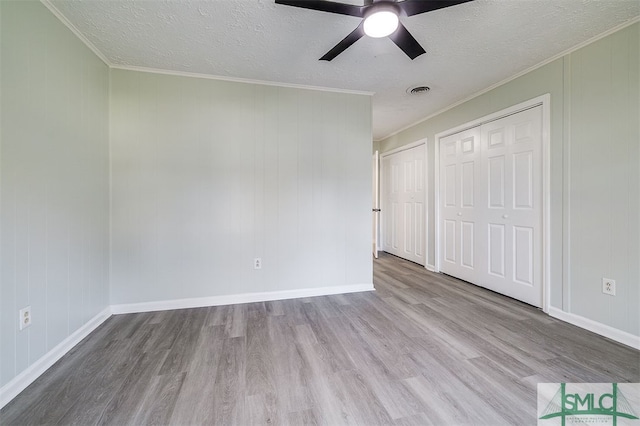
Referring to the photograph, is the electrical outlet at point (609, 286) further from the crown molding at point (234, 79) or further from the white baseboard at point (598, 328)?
the crown molding at point (234, 79)

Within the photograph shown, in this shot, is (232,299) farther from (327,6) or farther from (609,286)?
(609,286)

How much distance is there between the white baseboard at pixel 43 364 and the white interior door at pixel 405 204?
13.4 ft

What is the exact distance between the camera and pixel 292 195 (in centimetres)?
275

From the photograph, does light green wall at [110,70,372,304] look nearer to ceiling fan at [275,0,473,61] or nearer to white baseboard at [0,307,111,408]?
white baseboard at [0,307,111,408]

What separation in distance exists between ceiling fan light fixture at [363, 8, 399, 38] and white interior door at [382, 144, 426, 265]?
277 centimetres

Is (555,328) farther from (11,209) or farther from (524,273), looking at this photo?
(11,209)

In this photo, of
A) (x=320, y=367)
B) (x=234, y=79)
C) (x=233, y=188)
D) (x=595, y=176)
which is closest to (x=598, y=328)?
(x=595, y=176)

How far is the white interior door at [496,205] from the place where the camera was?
8.10ft

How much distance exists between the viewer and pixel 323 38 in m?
1.96

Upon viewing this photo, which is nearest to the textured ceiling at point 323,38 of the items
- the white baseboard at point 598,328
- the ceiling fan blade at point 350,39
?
the ceiling fan blade at point 350,39

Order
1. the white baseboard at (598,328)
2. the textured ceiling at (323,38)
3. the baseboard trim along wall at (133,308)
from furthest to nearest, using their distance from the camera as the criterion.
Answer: the white baseboard at (598,328) < the textured ceiling at (323,38) < the baseboard trim along wall at (133,308)

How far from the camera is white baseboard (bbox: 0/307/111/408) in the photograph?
1324mm

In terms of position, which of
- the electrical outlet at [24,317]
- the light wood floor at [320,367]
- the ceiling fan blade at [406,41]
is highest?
the ceiling fan blade at [406,41]

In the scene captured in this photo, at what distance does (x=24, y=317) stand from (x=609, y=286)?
3.93m
